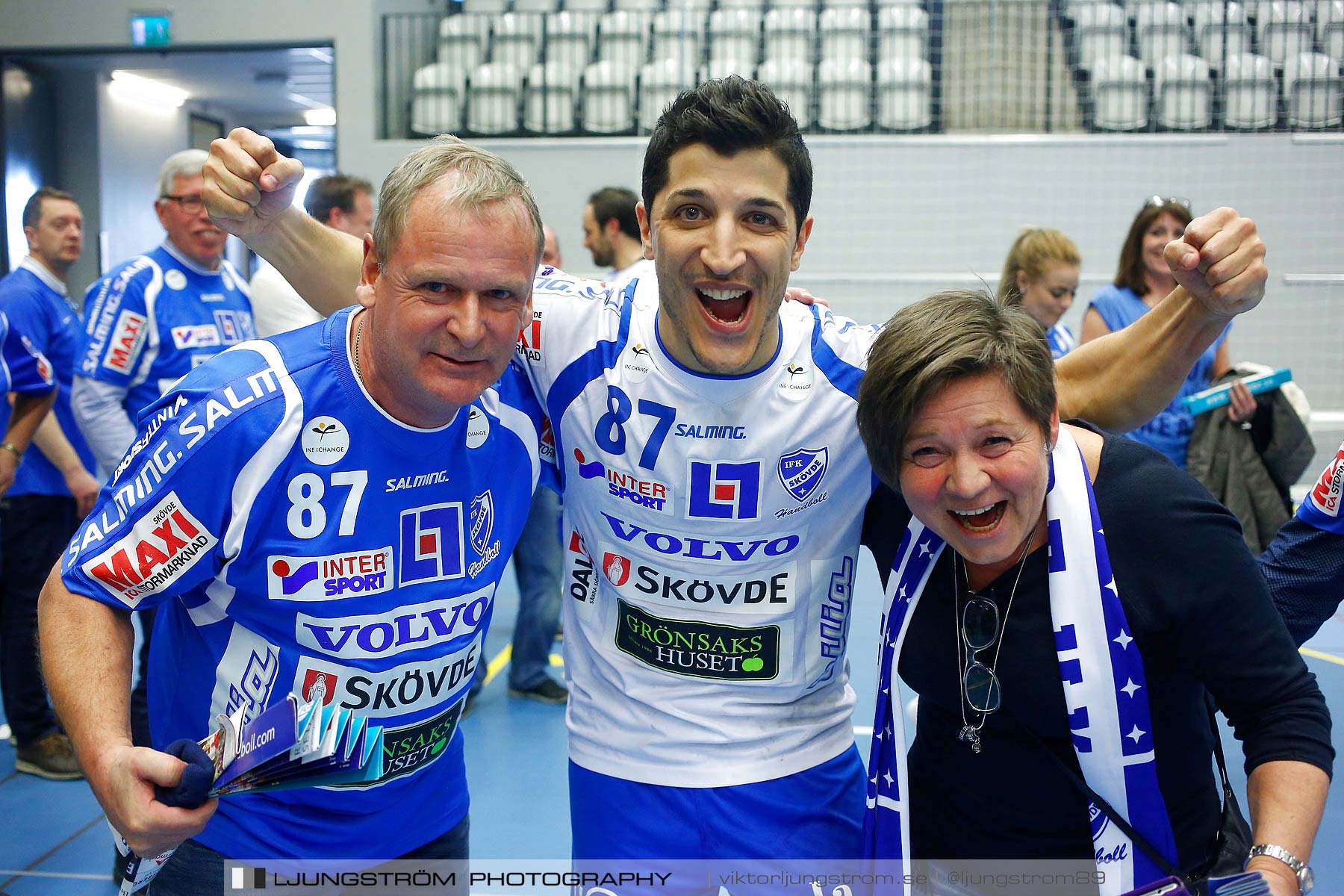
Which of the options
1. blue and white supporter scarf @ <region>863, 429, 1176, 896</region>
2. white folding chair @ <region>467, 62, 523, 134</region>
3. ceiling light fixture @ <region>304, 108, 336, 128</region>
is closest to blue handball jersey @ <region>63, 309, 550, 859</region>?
blue and white supporter scarf @ <region>863, 429, 1176, 896</region>

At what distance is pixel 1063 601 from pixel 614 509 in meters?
0.80

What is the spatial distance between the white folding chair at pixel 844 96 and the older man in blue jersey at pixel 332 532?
9218mm

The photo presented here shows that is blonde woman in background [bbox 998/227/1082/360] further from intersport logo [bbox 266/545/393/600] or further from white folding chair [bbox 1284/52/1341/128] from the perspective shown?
white folding chair [bbox 1284/52/1341/128]

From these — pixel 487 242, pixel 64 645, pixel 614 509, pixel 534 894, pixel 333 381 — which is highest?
pixel 487 242

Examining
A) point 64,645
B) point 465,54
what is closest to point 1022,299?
point 64,645

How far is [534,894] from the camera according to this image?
339cm

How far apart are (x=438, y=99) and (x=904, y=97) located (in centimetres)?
486

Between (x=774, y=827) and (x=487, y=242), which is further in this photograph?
(x=774, y=827)

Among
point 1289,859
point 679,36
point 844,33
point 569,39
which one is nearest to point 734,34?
point 679,36

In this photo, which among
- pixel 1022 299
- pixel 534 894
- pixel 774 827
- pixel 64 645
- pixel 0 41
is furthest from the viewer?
pixel 0 41

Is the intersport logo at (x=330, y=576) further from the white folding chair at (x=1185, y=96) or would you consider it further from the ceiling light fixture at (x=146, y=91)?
the ceiling light fixture at (x=146, y=91)

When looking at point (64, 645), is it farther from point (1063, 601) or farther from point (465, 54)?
point (465, 54)

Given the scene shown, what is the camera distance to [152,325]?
3.95m

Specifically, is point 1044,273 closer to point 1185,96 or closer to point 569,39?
point 1185,96
